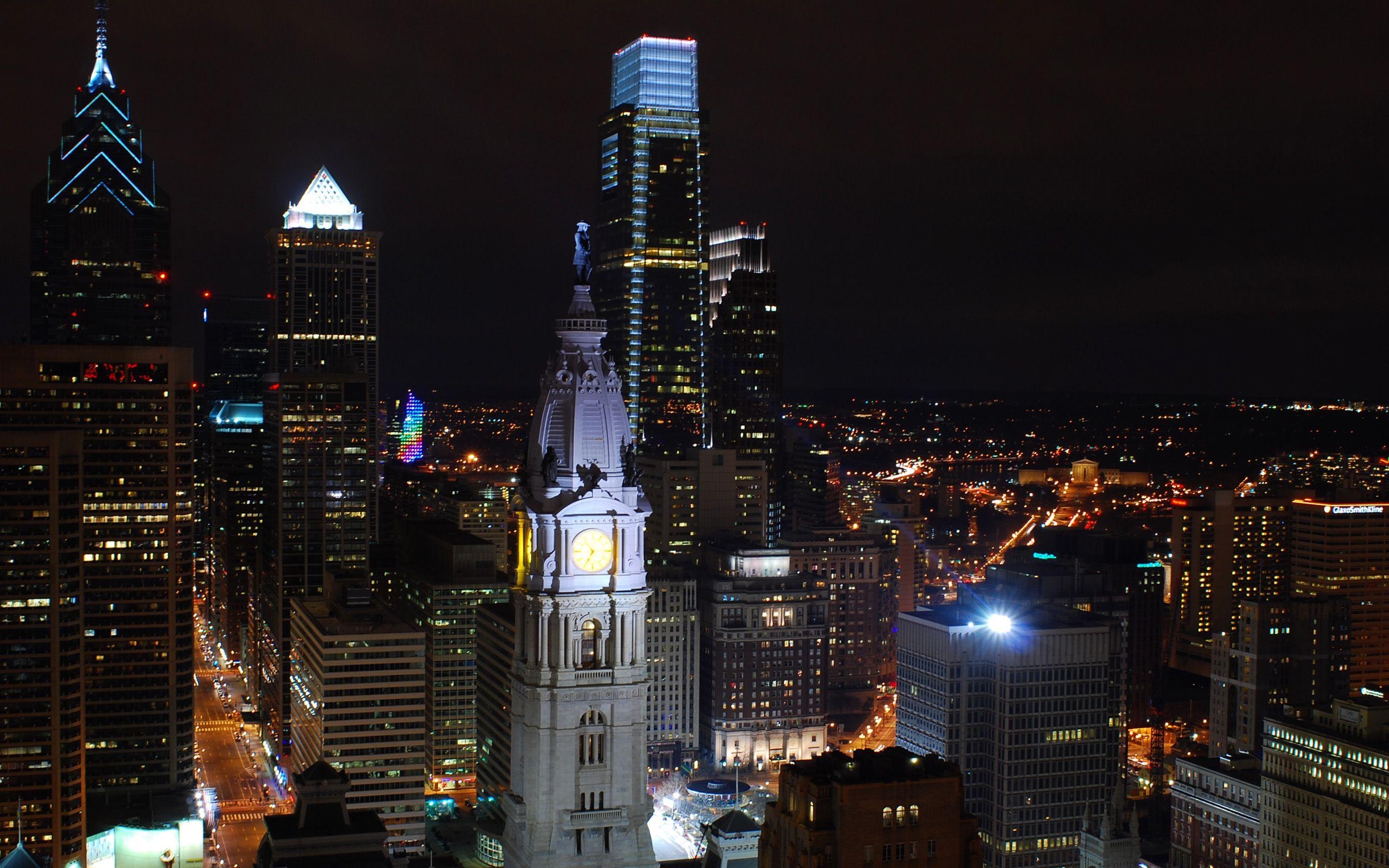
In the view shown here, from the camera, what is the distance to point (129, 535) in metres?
120

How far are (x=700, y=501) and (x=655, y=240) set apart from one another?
1651 inches

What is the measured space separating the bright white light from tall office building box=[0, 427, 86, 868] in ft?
202

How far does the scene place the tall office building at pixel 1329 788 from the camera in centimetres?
8994

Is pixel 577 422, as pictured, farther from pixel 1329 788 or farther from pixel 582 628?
pixel 1329 788

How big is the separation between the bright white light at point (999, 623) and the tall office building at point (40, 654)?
202 ft

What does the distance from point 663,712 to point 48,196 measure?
296 feet

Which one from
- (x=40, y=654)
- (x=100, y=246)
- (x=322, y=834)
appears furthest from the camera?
(x=100, y=246)

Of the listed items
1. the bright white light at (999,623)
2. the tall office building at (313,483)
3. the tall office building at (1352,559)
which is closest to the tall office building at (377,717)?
the bright white light at (999,623)

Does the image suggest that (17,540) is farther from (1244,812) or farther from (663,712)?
(1244,812)

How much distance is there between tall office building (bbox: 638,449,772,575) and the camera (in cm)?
16438

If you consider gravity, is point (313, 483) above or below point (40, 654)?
above

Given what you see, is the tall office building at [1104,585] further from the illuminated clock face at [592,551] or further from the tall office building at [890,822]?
the illuminated clock face at [592,551]

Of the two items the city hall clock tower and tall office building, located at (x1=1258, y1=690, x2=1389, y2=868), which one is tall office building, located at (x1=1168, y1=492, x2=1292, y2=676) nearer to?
tall office building, located at (x1=1258, y1=690, x2=1389, y2=868)

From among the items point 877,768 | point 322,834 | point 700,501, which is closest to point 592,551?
point 877,768
